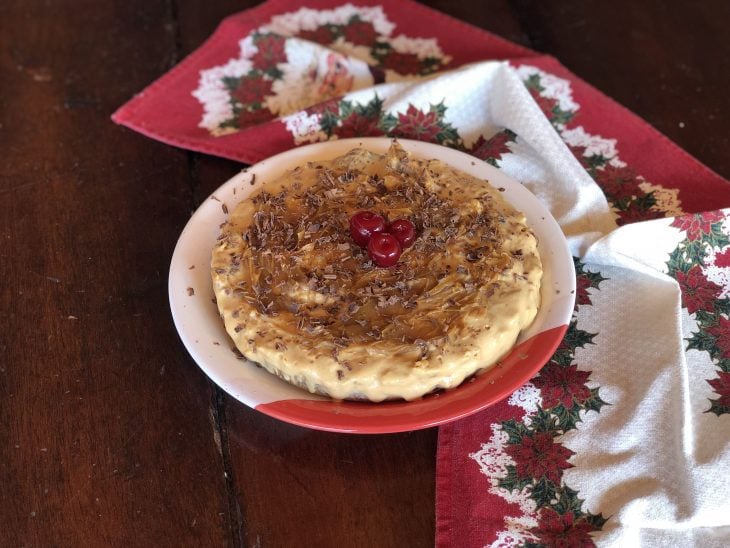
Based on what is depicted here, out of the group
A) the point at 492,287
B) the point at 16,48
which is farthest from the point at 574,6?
the point at 16,48

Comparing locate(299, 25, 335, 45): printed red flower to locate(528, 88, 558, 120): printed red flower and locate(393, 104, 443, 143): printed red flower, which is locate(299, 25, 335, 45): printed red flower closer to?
locate(393, 104, 443, 143): printed red flower

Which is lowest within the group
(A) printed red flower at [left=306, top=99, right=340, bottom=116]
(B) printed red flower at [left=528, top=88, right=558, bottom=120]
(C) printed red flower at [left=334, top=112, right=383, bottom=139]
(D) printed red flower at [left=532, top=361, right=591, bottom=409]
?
(D) printed red flower at [left=532, top=361, right=591, bottom=409]

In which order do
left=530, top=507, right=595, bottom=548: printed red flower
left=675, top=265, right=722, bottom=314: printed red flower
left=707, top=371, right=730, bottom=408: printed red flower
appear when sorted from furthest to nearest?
left=675, top=265, right=722, bottom=314: printed red flower
left=707, top=371, right=730, bottom=408: printed red flower
left=530, top=507, right=595, bottom=548: printed red flower

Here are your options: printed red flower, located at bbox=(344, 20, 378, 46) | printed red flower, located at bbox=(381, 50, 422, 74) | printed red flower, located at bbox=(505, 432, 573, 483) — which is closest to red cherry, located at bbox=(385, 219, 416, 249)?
printed red flower, located at bbox=(505, 432, 573, 483)

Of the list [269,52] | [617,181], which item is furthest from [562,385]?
[269,52]

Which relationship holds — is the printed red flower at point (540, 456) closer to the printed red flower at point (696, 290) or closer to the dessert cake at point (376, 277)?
the dessert cake at point (376, 277)

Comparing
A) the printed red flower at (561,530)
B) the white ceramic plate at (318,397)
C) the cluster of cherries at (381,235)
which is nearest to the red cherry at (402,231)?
the cluster of cherries at (381,235)

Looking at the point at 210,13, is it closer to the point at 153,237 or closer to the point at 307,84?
the point at 307,84
